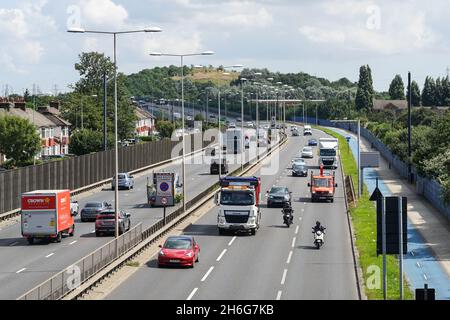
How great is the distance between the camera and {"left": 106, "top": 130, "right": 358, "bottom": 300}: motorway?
117ft

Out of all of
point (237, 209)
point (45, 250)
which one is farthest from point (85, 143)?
point (45, 250)

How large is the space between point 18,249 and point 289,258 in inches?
538

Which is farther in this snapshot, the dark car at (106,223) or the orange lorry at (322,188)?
the orange lorry at (322,188)

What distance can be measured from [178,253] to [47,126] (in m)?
92.5

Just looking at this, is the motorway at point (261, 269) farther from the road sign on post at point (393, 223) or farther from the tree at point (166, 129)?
the tree at point (166, 129)

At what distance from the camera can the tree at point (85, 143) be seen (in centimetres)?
11706

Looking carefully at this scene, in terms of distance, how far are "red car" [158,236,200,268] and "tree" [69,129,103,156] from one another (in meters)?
75.0

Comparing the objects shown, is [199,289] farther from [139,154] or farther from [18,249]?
[139,154]

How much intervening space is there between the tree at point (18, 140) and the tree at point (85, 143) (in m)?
12.0

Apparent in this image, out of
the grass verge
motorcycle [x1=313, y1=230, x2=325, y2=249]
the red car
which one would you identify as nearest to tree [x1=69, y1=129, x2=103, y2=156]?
the grass verge

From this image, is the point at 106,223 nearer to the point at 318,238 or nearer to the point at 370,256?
the point at 318,238

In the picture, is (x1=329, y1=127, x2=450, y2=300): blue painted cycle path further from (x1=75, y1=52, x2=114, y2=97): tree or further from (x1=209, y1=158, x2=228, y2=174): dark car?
(x1=75, y1=52, x2=114, y2=97): tree

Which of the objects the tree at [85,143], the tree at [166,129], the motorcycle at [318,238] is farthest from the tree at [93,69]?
the motorcycle at [318,238]

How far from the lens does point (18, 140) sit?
337 feet
